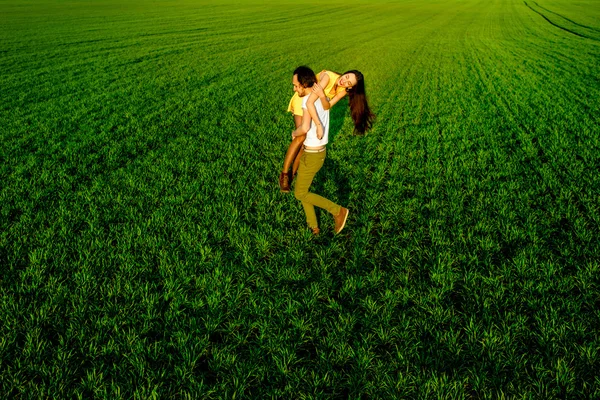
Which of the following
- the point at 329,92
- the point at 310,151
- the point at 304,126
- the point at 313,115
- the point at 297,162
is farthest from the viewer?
the point at 297,162

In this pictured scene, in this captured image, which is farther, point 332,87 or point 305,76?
point 332,87

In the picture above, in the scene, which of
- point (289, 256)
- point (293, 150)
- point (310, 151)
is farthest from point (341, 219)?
point (293, 150)

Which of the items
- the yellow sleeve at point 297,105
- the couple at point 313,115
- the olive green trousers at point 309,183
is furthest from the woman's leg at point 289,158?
the yellow sleeve at point 297,105

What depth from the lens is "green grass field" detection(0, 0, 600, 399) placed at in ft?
9.93

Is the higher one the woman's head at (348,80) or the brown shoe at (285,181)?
the woman's head at (348,80)

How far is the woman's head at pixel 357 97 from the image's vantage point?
4.08 meters

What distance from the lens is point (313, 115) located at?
3910mm

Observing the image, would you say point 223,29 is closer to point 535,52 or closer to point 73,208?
point 535,52

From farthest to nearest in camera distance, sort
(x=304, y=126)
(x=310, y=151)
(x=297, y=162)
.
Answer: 1. (x=297, y=162)
2. (x=310, y=151)
3. (x=304, y=126)

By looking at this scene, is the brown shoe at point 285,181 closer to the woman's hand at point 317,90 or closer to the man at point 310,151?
the man at point 310,151

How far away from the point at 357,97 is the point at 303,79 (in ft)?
2.91

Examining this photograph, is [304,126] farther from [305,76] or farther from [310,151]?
[305,76]

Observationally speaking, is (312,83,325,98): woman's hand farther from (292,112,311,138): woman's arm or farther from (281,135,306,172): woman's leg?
(281,135,306,172): woman's leg

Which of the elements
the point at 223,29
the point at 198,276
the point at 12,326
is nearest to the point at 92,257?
the point at 12,326
